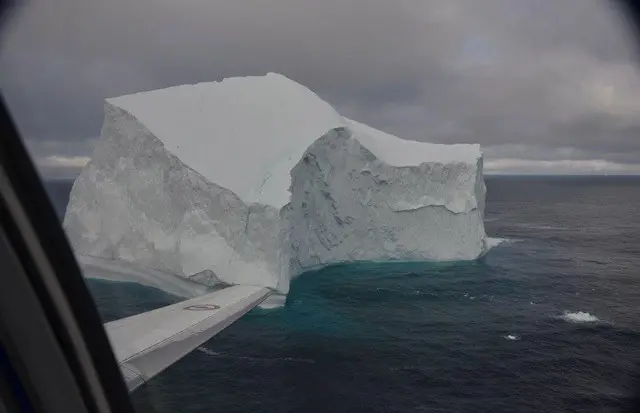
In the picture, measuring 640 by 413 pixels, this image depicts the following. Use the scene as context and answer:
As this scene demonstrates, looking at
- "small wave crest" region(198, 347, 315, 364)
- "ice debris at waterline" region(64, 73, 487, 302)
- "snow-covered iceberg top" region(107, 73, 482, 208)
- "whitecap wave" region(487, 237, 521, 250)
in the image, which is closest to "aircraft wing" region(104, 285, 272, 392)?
"small wave crest" region(198, 347, 315, 364)

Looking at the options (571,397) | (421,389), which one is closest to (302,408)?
(421,389)

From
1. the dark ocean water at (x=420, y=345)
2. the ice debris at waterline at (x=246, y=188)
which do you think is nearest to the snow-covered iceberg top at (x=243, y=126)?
the ice debris at waterline at (x=246, y=188)

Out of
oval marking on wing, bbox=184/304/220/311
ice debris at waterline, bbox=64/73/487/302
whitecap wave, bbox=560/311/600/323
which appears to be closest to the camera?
oval marking on wing, bbox=184/304/220/311

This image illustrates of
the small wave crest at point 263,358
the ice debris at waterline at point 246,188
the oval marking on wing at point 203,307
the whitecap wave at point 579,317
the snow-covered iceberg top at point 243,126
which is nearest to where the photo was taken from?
the small wave crest at point 263,358

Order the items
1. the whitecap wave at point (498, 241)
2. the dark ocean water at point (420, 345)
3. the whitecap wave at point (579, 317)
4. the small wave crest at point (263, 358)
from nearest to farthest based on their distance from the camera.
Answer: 1. the dark ocean water at point (420, 345)
2. the small wave crest at point (263, 358)
3. the whitecap wave at point (579, 317)
4. the whitecap wave at point (498, 241)

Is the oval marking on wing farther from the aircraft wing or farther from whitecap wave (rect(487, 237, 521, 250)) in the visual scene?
whitecap wave (rect(487, 237, 521, 250))

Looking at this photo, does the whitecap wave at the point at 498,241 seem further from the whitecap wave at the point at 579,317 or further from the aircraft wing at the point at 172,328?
the aircraft wing at the point at 172,328

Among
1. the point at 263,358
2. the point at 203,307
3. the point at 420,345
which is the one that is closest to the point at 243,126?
the point at 203,307

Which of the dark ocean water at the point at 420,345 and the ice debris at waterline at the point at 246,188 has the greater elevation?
the ice debris at waterline at the point at 246,188
